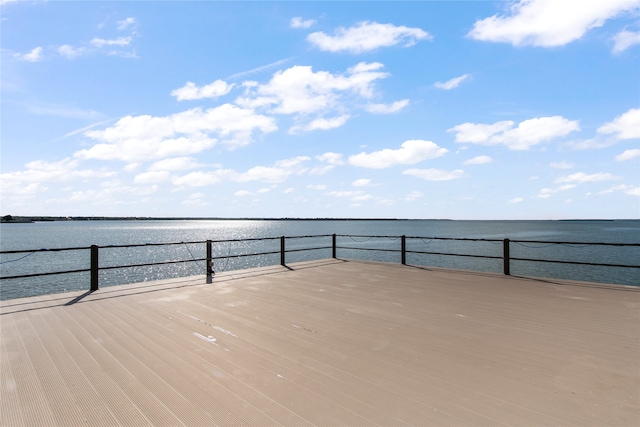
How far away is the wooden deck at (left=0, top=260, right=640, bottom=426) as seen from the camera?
2.68 metres

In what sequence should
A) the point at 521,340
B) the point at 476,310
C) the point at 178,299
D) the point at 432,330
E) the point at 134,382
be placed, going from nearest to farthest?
the point at 134,382 < the point at 521,340 < the point at 432,330 < the point at 476,310 < the point at 178,299

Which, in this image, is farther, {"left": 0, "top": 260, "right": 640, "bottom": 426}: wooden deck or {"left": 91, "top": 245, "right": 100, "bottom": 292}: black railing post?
{"left": 91, "top": 245, "right": 100, "bottom": 292}: black railing post

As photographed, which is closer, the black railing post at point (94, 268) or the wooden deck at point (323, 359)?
the wooden deck at point (323, 359)

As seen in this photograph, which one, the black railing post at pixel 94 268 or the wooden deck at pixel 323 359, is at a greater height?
the black railing post at pixel 94 268

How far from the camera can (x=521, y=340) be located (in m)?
4.16

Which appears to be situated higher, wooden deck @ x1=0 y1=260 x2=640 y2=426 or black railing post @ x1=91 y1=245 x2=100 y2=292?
black railing post @ x1=91 y1=245 x2=100 y2=292

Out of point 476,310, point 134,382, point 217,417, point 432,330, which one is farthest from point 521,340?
point 134,382

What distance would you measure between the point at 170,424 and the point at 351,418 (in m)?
1.32

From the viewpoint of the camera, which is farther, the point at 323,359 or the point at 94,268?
the point at 94,268

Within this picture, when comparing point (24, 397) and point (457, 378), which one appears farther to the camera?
point (457, 378)

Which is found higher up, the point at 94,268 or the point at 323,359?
the point at 94,268

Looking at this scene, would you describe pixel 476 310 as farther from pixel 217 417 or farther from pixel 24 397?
pixel 24 397

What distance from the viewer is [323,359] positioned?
363 cm

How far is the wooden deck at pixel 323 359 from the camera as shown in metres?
2.68
